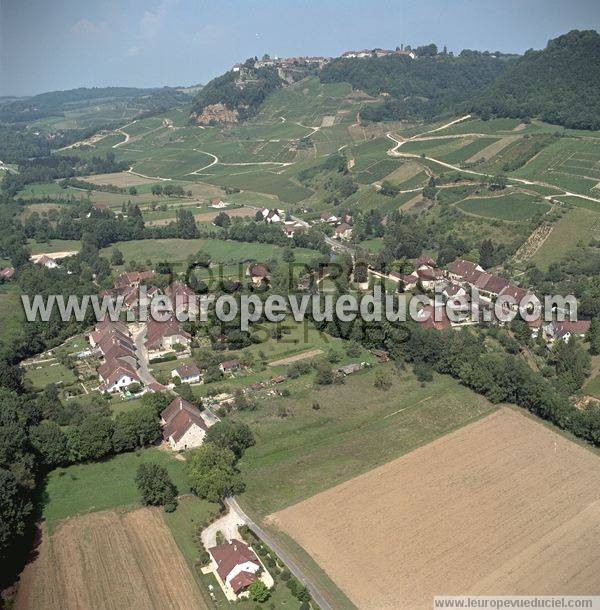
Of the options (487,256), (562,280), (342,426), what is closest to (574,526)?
(342,426)

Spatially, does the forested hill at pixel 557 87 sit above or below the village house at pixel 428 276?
above

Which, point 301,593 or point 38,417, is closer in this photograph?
point 301,593

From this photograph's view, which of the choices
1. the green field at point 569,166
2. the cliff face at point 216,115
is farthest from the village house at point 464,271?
the cliff face at point 216,115

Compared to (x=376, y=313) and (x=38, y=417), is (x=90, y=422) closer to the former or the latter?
(x=38, y=417)

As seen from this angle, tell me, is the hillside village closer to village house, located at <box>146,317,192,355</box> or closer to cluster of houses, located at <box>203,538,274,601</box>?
cluster of houses, located at <box>203,538,274,601</box>

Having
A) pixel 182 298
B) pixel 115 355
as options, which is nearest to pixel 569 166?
pixel 182 298

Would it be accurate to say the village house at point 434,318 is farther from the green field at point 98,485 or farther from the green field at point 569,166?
the green field at point 569,166

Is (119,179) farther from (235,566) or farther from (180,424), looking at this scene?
(235,566)
